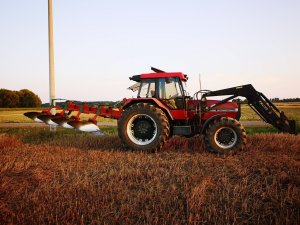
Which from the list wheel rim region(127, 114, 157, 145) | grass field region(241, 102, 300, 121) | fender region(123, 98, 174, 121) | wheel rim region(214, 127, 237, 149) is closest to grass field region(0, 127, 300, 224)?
wheel rim region(214, 127, 237, 149)

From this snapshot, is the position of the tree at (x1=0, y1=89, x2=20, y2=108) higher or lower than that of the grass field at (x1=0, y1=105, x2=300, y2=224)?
higher

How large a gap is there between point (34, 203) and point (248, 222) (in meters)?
2.73

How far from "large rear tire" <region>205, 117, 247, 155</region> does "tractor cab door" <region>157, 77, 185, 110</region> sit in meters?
1.23

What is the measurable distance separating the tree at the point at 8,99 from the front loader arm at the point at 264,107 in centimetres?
7780

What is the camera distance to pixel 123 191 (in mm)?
4012

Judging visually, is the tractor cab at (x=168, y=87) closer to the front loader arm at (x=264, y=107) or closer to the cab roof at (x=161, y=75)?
the cab roof at (x=161, y=75)

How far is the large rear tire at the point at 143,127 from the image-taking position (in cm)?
746

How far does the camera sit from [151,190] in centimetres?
400

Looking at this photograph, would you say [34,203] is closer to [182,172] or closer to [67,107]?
[182,172]

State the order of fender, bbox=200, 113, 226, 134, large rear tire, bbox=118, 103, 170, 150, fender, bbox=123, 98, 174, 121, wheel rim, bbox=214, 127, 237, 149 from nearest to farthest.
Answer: wheel rim, bbox=214, 127, 237, 149 < fender, bbox=200, 113, 226, 134 < large rear tire, bbox=118, 103, 170, 150 < fender, bbox=123, 98, 174, 121

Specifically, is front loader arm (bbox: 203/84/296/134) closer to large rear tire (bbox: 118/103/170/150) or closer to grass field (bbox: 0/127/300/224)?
grass field (bbox: 0/127/300/224)

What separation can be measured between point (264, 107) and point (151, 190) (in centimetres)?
496

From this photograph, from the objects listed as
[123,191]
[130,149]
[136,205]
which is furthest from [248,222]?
[130,149]

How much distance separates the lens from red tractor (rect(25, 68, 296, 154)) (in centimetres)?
738
